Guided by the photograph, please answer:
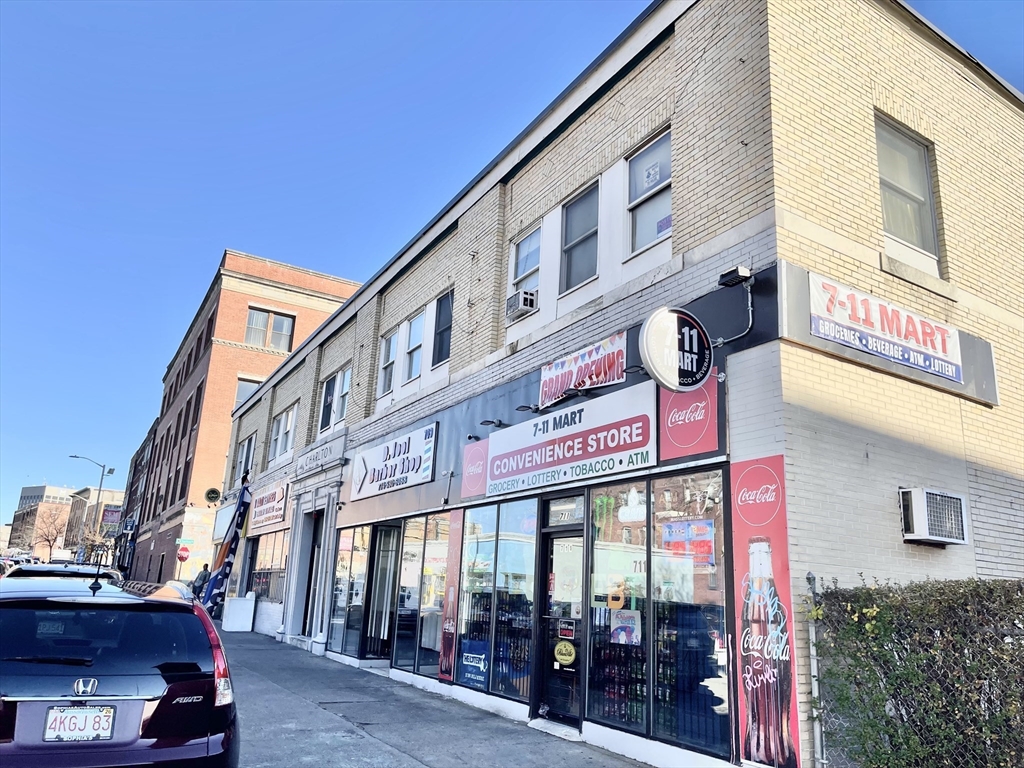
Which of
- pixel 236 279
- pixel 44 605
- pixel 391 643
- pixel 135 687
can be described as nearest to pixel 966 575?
pixel 135 687

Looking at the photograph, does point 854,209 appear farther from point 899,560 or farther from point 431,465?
point 431,465

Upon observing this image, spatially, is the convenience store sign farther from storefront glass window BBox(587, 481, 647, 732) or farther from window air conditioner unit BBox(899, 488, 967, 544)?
window air conditioner unit BBox(899, 488, 967, 544)

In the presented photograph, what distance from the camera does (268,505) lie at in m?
23.2

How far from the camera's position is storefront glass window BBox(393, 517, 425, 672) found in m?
13.2

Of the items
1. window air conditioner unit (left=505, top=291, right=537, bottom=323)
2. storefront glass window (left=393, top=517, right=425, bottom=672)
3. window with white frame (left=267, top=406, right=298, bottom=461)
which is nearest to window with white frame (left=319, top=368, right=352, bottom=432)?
window with white frame (left=267, top=406, right=298, bottom=461)

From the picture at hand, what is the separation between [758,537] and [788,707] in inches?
55.4

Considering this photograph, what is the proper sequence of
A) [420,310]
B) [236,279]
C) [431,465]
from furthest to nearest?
[236,279]
[420,310]
[431,465]

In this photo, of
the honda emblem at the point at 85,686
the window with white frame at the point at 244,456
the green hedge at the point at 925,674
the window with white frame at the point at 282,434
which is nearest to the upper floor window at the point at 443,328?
the green hedge at the point at 925,674

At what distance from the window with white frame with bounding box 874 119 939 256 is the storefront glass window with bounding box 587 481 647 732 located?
448cm

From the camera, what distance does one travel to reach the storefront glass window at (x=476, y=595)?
1089 cm

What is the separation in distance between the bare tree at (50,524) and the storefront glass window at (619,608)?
125m

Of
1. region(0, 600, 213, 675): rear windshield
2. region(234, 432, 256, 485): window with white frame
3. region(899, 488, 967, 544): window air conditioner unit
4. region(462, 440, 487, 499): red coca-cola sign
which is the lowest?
region(0, 600, 213, 675): rear windshield

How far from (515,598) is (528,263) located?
5259mm

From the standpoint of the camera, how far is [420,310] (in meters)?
15.6
